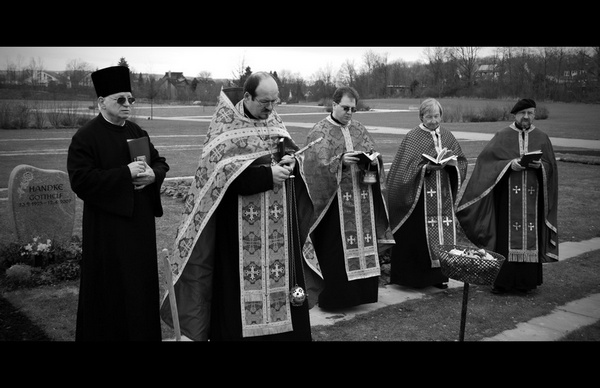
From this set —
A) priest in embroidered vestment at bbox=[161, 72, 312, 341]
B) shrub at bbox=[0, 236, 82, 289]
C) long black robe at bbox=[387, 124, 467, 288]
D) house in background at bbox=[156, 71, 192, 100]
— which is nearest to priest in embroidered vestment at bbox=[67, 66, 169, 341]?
priest in embroidered vestment at bbox=[161, 72, 312, 341]

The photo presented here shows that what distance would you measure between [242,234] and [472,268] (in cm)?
169

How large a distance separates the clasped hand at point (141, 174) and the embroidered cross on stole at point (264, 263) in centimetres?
67

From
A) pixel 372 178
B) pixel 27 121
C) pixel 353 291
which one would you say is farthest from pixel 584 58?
pixel 27 121

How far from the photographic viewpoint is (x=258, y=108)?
13.1 feet

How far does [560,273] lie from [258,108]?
4.94 metres

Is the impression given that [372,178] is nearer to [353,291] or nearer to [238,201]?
[353,291]

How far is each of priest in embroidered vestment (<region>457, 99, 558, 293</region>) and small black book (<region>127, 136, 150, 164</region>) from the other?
12.8 feet

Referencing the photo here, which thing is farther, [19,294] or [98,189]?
[19,294]

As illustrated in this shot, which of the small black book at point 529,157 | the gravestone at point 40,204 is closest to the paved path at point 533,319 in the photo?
the small black book at point 529,157

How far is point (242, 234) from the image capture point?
415 cm

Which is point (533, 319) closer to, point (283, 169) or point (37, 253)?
point (283, 169)

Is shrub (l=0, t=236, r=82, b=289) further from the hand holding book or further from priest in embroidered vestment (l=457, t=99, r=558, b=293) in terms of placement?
priest in embroidered vestment (l=457, t=99, r=558, b=293)

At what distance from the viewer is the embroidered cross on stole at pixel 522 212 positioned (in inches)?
247

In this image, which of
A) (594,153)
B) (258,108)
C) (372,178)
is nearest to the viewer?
(258,108)
